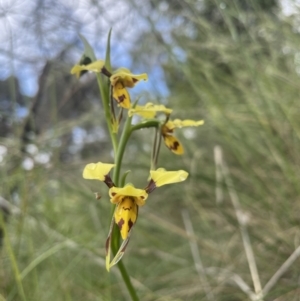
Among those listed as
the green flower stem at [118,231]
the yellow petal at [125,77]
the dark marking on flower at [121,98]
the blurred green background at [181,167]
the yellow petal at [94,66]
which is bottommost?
the blurred green background at [181,167]

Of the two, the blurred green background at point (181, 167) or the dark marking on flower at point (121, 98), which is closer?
the dark marking on flower at point (121, 98)

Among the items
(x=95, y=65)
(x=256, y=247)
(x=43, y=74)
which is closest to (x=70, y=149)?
(x=43, y=74)

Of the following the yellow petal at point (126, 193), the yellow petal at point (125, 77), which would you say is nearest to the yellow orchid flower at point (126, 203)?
the yellow petal at point (126, 193)

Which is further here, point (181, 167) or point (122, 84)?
point (181, 167)

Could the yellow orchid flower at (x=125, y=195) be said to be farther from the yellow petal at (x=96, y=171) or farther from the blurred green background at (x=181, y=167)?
the blurred green background at (x=181, y=167)

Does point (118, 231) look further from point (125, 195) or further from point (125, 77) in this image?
point (125, 77)

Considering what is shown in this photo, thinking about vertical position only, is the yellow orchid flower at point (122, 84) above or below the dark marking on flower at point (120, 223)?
above

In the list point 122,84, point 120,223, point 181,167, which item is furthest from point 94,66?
point 181,167
